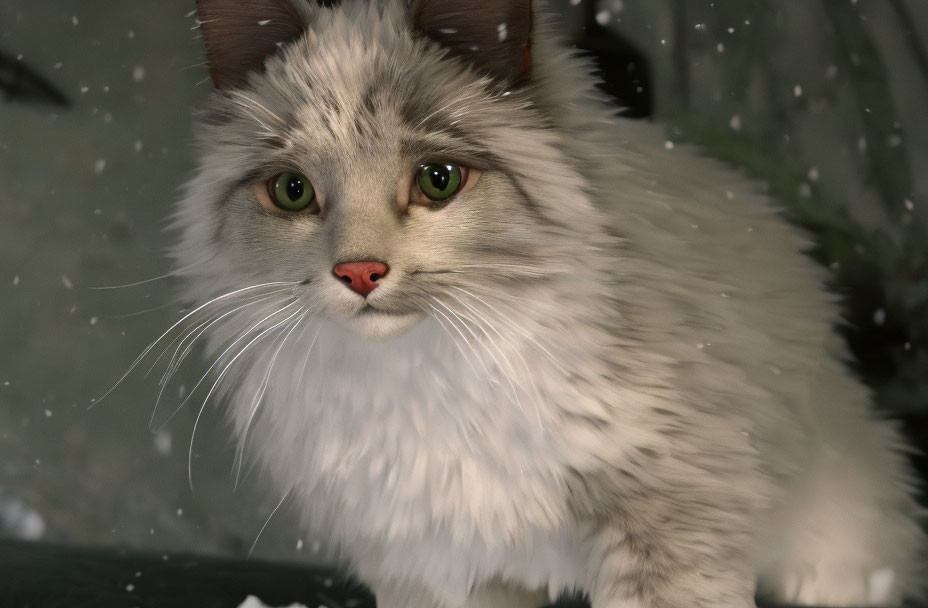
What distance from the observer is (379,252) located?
102 centimetres

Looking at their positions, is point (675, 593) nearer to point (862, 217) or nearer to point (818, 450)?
point (818, 450)

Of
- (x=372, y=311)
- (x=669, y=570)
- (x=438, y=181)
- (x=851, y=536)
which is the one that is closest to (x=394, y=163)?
(x=438, y=181)

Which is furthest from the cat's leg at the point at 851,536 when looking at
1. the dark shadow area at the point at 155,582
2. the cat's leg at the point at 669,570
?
the cat's leg at the point at 669,570

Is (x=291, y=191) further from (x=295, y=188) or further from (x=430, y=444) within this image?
(x=430, y=444)

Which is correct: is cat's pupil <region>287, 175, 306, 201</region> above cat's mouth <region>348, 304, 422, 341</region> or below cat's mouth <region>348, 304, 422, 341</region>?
above

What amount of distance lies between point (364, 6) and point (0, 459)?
1.19 metres

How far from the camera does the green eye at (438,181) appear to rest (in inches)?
43.1

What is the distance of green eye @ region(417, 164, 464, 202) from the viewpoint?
109 centimetres

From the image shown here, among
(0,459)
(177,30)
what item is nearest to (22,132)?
(177,30)

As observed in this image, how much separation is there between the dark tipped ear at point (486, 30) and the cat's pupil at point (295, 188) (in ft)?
0.74

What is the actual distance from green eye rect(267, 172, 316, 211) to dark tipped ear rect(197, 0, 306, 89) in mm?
158

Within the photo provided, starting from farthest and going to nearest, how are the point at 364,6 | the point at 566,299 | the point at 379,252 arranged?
the point at 364,6, the point at 566,299, the point at 379,252

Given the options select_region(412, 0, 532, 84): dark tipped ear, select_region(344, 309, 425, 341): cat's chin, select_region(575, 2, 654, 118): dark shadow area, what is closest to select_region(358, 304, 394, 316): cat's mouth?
select_region(344, 309, 425, 341): cat's chin

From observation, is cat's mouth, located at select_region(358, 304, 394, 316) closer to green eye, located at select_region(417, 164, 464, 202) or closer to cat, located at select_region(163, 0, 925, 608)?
cat, located at select_region(163, 0, 925, 608)
